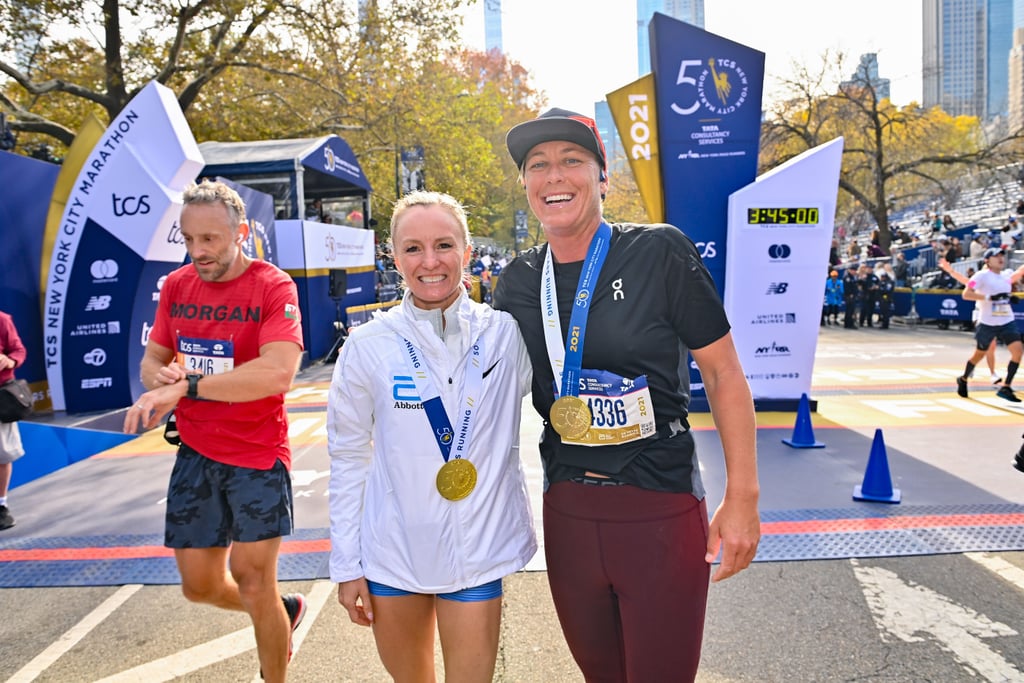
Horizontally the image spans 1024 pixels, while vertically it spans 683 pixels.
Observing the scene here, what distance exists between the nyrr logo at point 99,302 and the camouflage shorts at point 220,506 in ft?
20.4

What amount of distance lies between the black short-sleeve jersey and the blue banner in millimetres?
6170

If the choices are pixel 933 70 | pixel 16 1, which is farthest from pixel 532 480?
pixel 933 70

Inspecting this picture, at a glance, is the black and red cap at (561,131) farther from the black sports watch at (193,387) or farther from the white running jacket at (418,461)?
the black sports watch at (193,387)

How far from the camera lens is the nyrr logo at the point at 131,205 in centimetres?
755

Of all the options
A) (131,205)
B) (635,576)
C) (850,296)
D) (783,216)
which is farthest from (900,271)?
(635,576)

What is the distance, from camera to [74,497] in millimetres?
5531

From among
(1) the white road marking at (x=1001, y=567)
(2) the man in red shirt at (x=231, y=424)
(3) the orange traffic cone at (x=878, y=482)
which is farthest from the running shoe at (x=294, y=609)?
(3) the orange traffic cone at (x=878, y=482)

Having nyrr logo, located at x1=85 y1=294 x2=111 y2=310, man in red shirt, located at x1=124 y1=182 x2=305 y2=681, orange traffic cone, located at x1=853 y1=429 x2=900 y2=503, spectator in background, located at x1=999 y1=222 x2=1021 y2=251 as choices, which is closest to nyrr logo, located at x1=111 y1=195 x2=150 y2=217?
nyrr logo, located at x1=85 y1=294 x2=111 y2=310

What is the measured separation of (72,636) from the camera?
3.35m

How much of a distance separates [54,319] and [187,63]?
10.9 m

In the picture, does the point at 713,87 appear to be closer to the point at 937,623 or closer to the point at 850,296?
the point at 937,623

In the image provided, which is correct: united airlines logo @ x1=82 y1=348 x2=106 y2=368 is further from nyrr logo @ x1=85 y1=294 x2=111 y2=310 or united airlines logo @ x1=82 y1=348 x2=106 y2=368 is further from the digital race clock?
the digital race clock

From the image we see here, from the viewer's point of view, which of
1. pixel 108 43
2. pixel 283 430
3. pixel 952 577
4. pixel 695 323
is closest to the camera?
pixel 695 323

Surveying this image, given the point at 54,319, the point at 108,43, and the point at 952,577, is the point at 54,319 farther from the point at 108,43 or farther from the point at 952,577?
the point at 108,43
